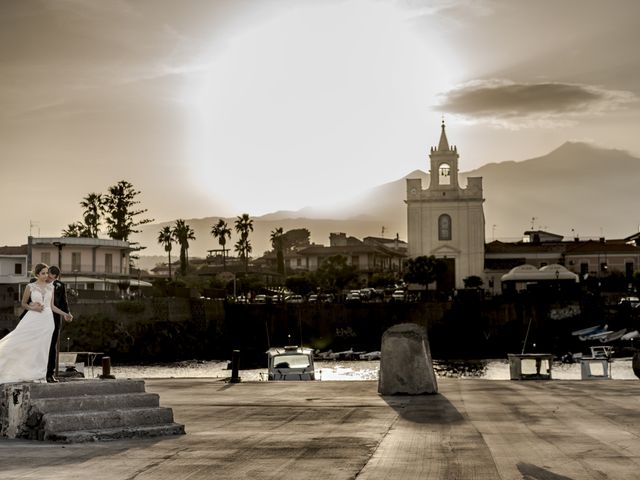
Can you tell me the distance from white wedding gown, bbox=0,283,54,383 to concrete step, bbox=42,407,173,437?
1.18 meters

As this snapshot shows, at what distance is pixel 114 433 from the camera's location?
14328 mm

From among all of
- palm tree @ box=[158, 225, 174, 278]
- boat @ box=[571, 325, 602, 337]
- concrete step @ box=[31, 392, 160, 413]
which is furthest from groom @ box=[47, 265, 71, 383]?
palm tree @ box=[158, 225, 174, 278]

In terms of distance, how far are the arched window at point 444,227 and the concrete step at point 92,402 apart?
422 feet

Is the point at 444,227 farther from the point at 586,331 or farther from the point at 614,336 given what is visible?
the point at 614,336

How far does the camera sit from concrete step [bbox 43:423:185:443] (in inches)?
550

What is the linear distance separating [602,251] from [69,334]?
87.4 meters

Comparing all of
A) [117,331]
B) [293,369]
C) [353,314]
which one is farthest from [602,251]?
[293,369]

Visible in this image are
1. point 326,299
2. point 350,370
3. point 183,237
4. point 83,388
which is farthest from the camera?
point 183,237

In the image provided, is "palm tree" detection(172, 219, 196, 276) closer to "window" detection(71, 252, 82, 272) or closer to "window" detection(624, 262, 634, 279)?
"window" detection(71, 252, 82, 272)

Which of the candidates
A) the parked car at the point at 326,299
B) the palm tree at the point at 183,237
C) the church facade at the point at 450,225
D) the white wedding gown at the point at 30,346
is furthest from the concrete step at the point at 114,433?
the palm tree at the point at 183,237

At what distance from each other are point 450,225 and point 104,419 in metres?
131

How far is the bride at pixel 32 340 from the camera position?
1514 centimetres

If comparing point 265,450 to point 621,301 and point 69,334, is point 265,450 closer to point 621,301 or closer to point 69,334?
point 69,334

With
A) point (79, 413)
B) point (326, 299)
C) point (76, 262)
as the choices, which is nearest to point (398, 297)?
point (326, 299)
